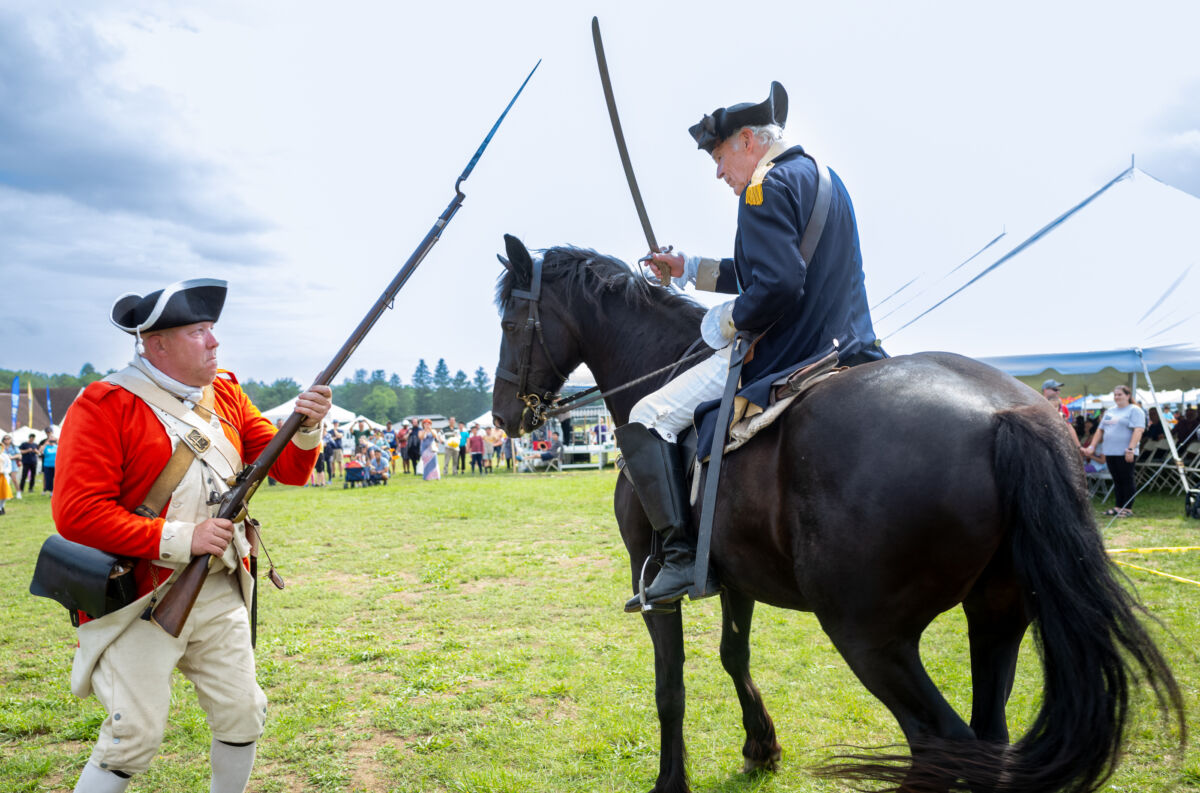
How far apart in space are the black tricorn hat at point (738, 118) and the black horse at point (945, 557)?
4.11ft

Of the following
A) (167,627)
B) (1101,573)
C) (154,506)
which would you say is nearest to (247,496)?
(154,506)

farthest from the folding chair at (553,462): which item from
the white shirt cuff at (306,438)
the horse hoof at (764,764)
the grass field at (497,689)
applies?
the white shirt cuff at (306,438)

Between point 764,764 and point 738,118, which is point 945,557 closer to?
point 738,118

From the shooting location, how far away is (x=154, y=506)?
111 inches

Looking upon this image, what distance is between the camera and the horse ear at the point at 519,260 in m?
4.20

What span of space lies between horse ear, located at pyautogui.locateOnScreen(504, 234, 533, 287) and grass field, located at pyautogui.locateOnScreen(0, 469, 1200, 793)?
2727 mm

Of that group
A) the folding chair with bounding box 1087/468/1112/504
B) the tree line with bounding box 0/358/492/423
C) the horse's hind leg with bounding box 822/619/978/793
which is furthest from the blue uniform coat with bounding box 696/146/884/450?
the tree line with bounding box 0/358/492/423

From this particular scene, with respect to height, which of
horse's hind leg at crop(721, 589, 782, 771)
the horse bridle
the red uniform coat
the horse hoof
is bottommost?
the horse hoof

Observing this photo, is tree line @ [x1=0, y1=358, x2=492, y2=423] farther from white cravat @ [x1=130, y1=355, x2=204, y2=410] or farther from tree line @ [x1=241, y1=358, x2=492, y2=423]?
white cravat @ [x1=130, y1=355, x2=204, y2=410]

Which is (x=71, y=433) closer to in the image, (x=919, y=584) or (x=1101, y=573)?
(x=919, y=584)

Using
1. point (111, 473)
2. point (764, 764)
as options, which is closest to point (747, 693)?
point (764, 764)

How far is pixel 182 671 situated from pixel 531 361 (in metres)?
2.29

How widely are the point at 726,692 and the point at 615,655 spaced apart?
1.10 m

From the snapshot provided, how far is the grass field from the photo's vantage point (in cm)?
399
